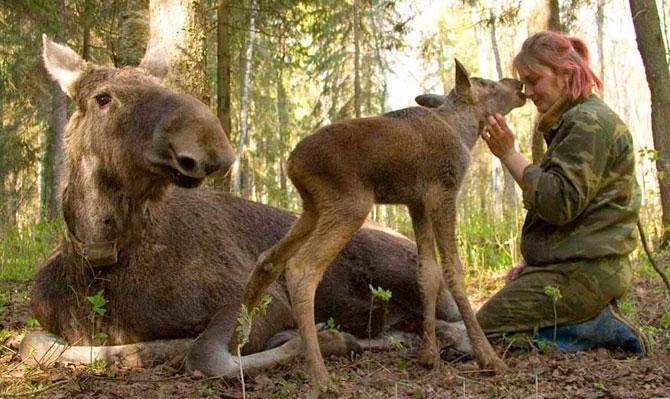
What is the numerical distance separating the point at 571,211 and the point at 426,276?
107 cm

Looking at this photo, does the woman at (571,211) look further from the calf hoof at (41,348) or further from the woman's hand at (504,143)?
the calf hoof at (41,348)

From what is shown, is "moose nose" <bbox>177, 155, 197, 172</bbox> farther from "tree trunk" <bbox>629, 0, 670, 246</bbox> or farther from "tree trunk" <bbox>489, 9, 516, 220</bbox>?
"tree trunk" <bbox>629, 0, 670, 246</bbox>

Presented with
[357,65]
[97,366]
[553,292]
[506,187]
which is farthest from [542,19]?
[506,187]

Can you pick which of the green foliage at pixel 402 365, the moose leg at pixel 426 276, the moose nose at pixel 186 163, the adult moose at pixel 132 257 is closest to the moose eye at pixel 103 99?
the adult moose at pixel 132 257

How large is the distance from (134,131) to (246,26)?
832 centimetres

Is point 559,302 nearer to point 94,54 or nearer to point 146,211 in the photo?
point 146,211

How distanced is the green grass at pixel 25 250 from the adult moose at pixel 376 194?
577cm

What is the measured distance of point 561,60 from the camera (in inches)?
194

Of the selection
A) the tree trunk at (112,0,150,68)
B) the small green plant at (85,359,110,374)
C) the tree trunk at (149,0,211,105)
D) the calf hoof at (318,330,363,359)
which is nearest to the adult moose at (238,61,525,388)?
the calf hoof at (318,330,363,359)

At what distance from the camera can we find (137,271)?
485cm

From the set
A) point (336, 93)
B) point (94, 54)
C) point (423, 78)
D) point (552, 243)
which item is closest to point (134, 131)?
point (552, 243)

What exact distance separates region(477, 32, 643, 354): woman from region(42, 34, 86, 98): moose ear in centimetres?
306

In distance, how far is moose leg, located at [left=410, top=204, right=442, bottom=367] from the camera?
4516 millimetres

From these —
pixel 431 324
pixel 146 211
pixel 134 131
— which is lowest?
pixel 431 324
